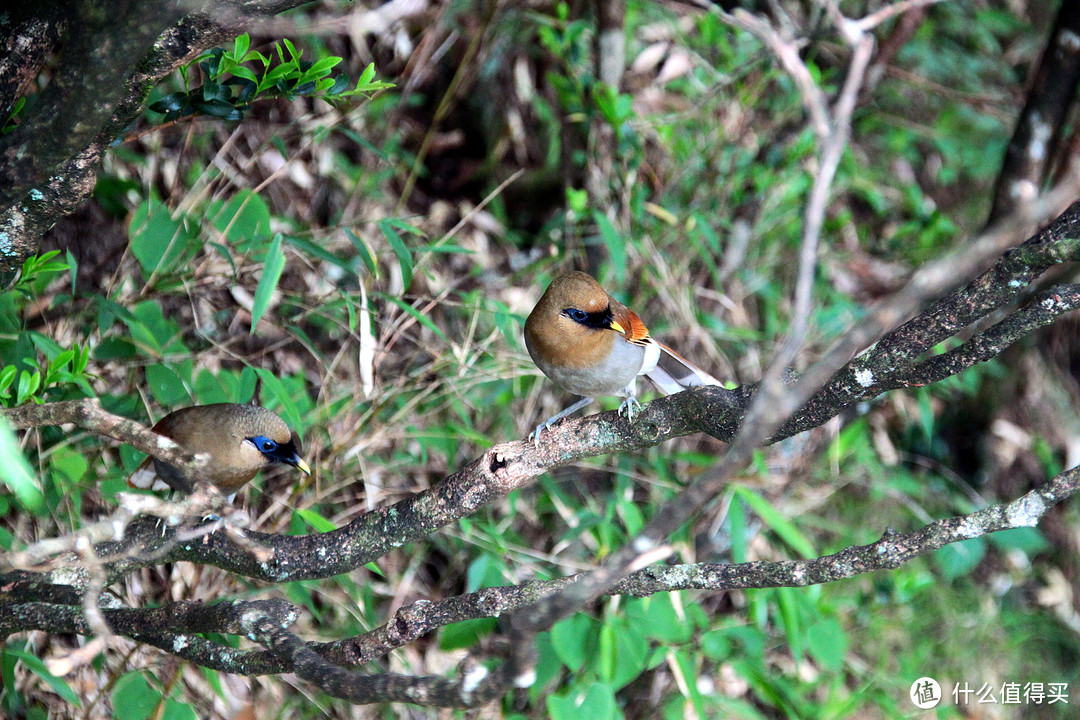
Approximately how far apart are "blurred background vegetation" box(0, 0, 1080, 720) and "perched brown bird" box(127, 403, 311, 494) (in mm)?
87

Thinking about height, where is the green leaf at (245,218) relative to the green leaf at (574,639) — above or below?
above

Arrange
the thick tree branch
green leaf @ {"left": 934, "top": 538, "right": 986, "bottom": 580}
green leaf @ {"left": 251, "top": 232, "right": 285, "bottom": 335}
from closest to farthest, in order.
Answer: the thick tree branch
green leaf @ {"left": 251, "top": 232, "right": 285, "bottom": 335}
green leaf @ {"left": 934, "top": 538, "right": 986, "bottom": 580}

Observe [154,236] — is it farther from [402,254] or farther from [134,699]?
[134,699]

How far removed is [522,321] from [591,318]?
61 cm

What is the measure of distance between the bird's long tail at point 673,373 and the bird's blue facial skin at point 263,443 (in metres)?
1.28

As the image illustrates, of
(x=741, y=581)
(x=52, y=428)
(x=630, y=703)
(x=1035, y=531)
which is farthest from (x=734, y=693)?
(x=52, y=428)

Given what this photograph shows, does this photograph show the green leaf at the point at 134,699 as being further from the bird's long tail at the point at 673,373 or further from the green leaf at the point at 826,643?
the green leaf at the point at 826,643

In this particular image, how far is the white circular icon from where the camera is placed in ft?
14.9

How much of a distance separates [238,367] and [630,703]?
90.6 inches

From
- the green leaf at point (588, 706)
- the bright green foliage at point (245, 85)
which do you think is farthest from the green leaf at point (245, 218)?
the green leaf at point (588, 706)

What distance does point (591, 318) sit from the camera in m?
2.92

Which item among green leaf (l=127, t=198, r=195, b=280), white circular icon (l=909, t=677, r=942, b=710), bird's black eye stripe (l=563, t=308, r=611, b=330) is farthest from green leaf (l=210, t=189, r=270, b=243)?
white circular icon (l=909, t=677, r=942, b=710)

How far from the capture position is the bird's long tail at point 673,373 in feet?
10.5

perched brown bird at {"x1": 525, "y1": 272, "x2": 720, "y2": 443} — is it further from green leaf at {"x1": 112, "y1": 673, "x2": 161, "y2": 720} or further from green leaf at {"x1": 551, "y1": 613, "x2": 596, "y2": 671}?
green leaf at {"x1": 112, "y1": 673, "x2": 161, "y2": 720}
